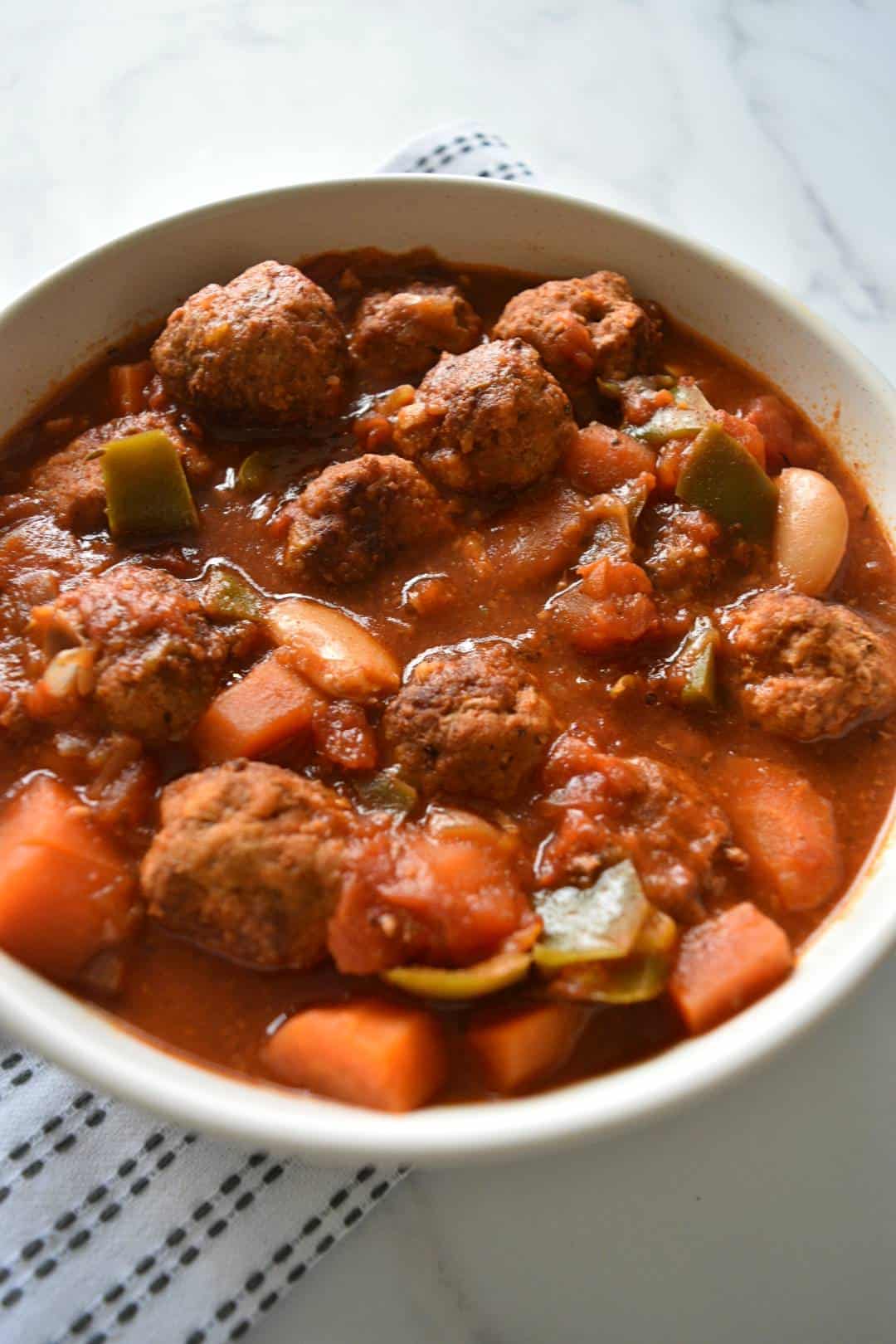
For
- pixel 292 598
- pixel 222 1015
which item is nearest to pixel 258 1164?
pixel 222 1015

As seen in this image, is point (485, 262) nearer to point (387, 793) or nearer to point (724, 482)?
point (724, 482)

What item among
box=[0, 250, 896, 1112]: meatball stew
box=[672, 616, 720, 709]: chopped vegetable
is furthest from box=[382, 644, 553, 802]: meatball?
box=[672, 616, 720, 709]: chopped vegetable

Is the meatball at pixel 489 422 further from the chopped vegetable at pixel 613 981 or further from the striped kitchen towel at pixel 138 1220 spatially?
the striped kitchen towel at pixel 138 1220

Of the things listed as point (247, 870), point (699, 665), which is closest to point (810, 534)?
point (699, 665)

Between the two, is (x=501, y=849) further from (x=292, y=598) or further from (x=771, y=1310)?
(x=771, y=1310)

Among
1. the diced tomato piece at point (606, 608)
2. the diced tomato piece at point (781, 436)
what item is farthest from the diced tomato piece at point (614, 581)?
the diced tomato piece at point (781, 436)

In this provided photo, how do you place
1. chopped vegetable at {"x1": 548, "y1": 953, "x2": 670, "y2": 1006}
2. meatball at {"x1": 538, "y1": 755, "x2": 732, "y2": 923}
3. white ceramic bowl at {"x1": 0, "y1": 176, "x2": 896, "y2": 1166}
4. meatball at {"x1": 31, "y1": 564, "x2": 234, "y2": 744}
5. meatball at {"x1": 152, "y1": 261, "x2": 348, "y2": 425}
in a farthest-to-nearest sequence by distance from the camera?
meatball at {"x1": 152, "y1": 261, "x2": 348, "y2": 425}, meatball at {"x1": 31, "y1": 564, "x2": 234, "y2": 744}, meatball at {"x1": 538, "y1": 755, "x2": 732, "y2": 923}, chopped vegetable at {"x1": 548, "y1": 953, "x2": 670, "y2": 1006}, white ceramic bowl at {"x1": 0, "y1": 176, "x2": 896, "y2": 1166}

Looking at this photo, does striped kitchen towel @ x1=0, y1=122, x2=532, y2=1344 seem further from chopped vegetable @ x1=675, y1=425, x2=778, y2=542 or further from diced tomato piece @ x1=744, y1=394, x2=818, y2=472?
diced tomato piece @ x1=744, y1=394, x2=818, y2=472
